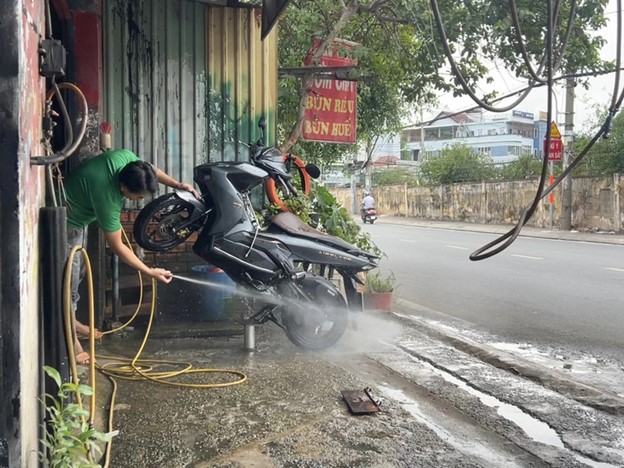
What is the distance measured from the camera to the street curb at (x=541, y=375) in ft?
13.1

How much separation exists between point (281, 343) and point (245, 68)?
2911 mm

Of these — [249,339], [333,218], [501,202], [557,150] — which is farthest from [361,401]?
[501,202]

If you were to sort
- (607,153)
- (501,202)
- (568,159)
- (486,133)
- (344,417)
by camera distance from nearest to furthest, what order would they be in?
1. (344,417)
2. (568,159)
3. (607,153)
4. (501,202)
5. (486,133)

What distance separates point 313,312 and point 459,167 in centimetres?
2822

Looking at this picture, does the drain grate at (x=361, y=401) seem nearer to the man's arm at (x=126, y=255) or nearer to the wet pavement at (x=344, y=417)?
the wet pavement at (x=344, y=417)

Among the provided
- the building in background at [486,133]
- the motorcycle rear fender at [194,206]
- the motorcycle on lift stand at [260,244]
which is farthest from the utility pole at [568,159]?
the building in background at [486,133]

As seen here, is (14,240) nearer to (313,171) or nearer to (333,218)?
(313,171)

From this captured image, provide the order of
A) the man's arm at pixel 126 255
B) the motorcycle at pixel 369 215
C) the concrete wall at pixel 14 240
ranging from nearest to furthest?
1. the concrete wall at pixel 14 240
2. the man's arm at pixel 126 255
3. the motorcycle at pixel 369 215

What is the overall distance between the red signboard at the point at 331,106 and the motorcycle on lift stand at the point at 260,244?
3198mm

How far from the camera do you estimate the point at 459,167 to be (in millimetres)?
31781

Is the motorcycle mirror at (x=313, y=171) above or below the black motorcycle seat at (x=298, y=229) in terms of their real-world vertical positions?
above

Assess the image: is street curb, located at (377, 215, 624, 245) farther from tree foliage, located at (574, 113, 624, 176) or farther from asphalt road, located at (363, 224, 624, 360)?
asphalt road, located at (363, 224, 624, 360)

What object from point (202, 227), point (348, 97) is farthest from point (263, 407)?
point (348, 97)

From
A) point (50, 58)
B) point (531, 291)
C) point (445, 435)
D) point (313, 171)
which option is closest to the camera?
point (50, 58)
